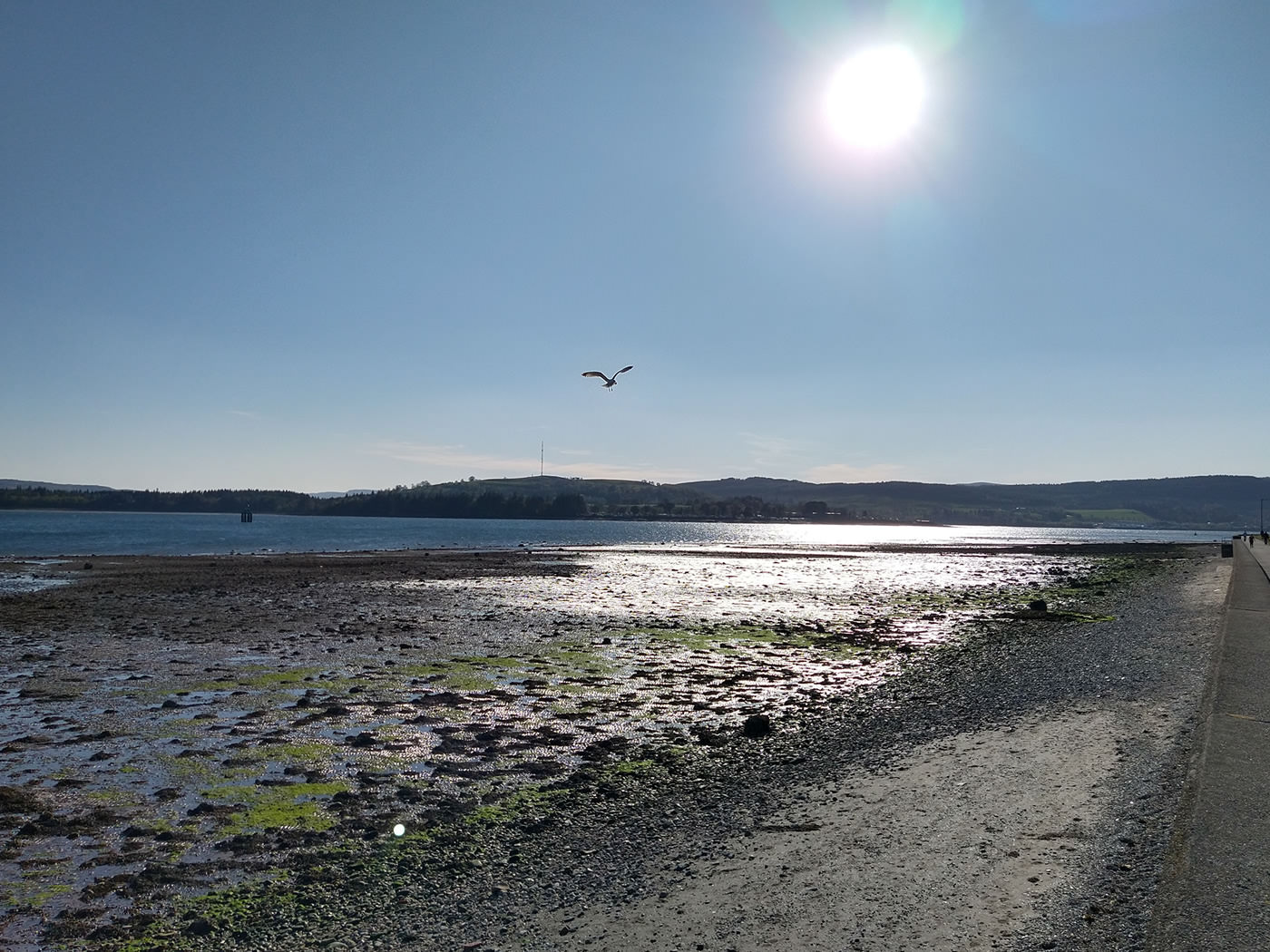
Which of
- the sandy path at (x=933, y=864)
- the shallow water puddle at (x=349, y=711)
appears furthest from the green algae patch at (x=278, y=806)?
the sandy path at (x=933, y=864)

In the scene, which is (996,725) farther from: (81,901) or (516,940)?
(81,901)

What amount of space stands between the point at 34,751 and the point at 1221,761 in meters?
15.1

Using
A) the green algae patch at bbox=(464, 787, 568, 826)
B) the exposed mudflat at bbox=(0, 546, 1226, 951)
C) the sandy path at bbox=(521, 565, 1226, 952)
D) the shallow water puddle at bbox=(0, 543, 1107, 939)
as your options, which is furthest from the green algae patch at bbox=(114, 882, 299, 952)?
the sandy path at bbox=(521, 565, 1226, 952)

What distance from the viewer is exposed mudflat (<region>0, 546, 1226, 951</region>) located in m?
6.77

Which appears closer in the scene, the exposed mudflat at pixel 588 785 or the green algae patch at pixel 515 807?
the exposed mudflat at pixel 588 785

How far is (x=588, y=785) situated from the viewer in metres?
10.6

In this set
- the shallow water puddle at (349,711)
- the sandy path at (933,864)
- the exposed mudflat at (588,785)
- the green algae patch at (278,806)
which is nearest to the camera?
the sandy path at (933,864)

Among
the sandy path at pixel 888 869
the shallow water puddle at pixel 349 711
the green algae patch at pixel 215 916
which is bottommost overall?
the shallow water puddle at pixel 349 711

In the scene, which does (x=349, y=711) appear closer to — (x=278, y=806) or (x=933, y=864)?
(x=278, y=806)

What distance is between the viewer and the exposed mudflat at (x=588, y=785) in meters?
6.77

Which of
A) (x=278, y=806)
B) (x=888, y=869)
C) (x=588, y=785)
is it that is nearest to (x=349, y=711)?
(x=278, y=806)

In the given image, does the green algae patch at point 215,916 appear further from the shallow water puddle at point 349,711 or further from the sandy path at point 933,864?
the sandy path at point 933,864

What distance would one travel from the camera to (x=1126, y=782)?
29.4 ft

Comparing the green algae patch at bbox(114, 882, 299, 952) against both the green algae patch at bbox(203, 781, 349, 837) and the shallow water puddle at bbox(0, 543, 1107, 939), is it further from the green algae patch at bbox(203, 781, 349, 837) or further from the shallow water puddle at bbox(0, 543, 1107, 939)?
the green algae patch at bbox(203, 781, 349, 837)
